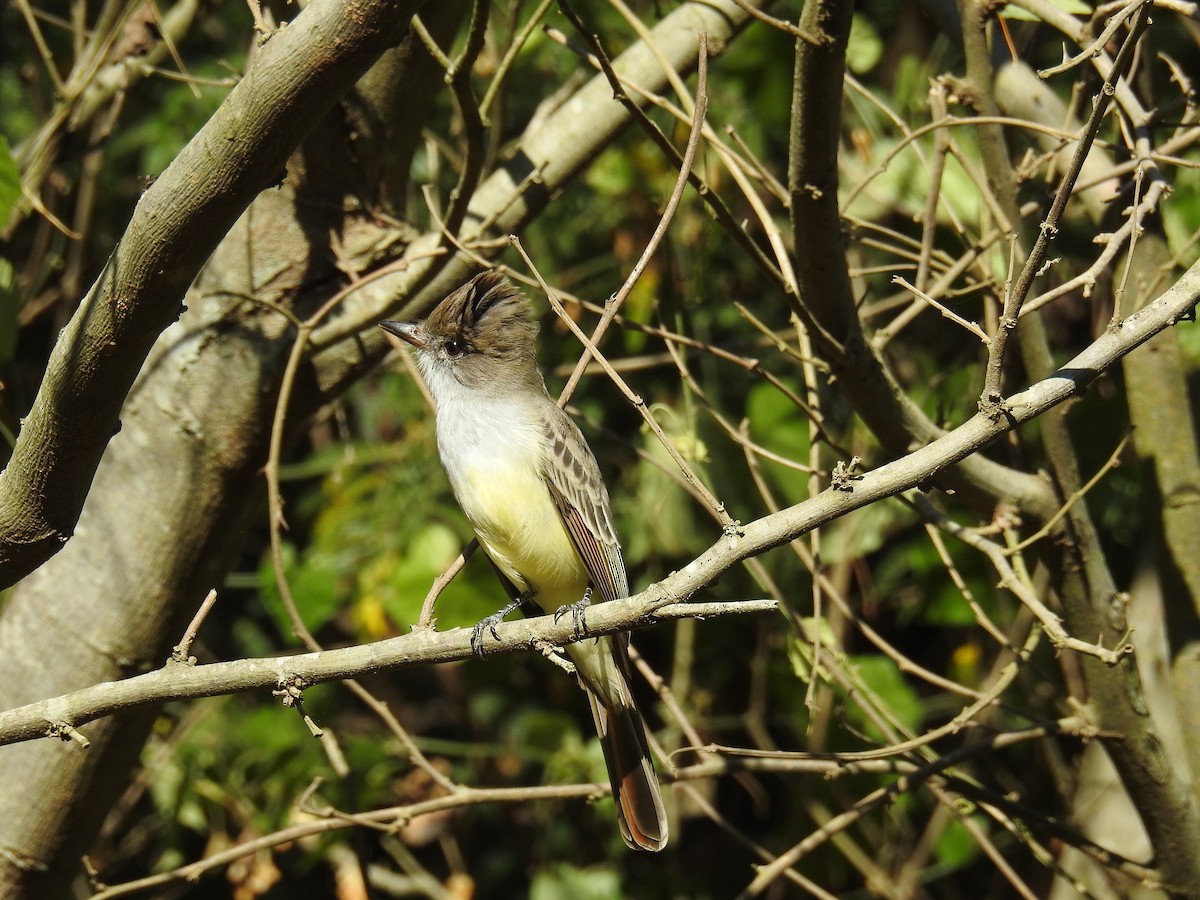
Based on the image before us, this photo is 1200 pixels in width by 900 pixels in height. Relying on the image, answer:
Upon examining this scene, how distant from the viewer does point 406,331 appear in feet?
10.6

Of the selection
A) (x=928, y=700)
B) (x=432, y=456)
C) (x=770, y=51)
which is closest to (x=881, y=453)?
(x=928, y=700)

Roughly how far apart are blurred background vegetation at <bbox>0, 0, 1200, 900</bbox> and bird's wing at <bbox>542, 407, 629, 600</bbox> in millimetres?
285

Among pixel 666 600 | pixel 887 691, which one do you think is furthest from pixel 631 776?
pixel 666 600

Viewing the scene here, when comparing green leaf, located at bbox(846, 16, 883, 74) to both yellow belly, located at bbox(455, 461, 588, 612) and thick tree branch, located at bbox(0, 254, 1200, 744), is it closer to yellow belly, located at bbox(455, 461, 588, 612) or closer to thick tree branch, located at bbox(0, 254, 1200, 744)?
yellow belly, located at bbox(455, 461, 588, 612)

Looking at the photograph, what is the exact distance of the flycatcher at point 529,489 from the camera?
10.7ft

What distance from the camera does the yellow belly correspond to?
327cm

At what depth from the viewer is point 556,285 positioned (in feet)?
15.2

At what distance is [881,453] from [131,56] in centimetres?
270

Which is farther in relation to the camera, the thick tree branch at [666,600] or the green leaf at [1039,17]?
the green leaf at [1039,17]

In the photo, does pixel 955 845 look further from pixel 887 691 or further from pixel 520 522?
pixel 520 522

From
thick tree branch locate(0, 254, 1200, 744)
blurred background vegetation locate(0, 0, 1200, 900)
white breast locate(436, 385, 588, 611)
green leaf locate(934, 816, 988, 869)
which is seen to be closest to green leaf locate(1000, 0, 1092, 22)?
blurred background vegetation locate(0, 0, 1200, 900)

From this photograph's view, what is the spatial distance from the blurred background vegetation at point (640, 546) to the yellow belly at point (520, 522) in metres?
0.47

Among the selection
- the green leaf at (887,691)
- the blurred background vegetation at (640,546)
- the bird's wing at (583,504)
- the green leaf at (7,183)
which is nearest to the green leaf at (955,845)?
the blurred background vegetation at (640,546)

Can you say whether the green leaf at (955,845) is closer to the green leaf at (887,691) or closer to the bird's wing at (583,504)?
the green leaf at (887,691)
